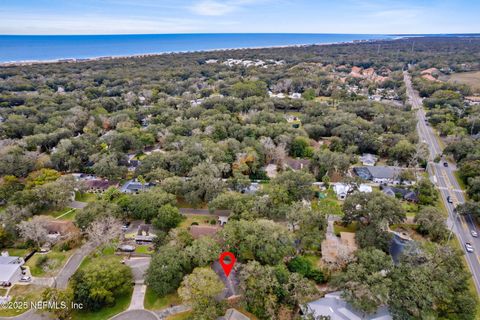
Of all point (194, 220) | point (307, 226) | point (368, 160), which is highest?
point (307, 226)

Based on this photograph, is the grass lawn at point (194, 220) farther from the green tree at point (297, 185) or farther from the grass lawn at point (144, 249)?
the green tree at point (297, 185)

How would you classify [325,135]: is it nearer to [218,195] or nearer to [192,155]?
[192,155]

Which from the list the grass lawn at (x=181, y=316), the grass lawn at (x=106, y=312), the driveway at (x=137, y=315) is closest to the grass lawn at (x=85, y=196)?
the grass lawn at (x=106, y=312)

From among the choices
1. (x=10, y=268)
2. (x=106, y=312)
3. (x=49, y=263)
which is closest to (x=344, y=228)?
(x=106, y=312)

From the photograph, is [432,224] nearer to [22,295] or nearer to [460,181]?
[460,181]

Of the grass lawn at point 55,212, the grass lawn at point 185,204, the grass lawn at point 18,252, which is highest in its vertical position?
the grass lawn at point 55,212

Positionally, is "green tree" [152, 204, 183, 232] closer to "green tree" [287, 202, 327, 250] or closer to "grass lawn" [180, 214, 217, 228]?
"grass lawn" [180, 214, 217, 228]
